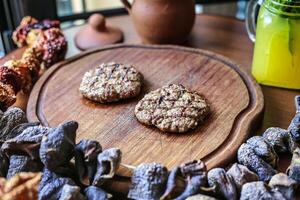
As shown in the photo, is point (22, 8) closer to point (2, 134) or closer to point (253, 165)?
point (2, 134)

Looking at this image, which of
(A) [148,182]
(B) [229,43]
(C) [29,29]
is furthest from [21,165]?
(B) [229,43]

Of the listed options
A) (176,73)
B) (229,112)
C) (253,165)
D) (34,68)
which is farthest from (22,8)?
(253,165)

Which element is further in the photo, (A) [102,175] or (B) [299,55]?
(B) [299,55]

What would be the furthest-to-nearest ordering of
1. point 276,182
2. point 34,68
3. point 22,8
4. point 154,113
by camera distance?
point 22,8
point 34,68
point 154,113
point 276,182

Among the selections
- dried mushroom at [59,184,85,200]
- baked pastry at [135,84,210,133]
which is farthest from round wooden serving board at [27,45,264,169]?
dried mushroom at [59,184,85,200]

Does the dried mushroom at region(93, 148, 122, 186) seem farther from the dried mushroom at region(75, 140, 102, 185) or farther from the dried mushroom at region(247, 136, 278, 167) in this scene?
the dried mushroom at region(247, 136, 278, 167)

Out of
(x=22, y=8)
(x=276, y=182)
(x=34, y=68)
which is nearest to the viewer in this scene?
(x=276, y=182)

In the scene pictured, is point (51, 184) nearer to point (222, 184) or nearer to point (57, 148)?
point (57, 148)
